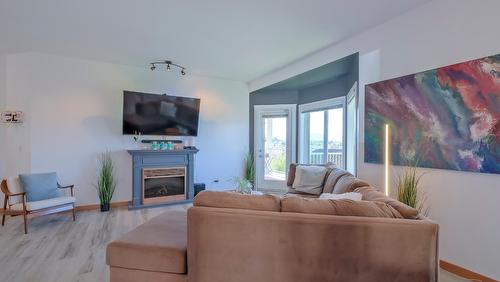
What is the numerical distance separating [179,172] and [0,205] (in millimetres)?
2888

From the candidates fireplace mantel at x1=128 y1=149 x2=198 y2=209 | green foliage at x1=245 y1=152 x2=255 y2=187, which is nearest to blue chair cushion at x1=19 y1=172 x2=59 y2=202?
fireplace mantel at x1=128 y1=149 x2=198 y2=209

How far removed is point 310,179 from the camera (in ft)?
13.2

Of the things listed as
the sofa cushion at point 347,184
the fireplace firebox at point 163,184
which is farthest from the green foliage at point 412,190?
the fireplace firebox at point 163,184

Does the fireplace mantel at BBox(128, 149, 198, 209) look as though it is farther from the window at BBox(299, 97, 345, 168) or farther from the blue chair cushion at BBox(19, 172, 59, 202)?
the window at BBox(299, 97, 345, 168)

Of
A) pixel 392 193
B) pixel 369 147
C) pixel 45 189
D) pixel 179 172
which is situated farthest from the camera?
pixel 179 172

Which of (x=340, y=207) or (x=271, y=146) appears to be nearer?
(x=340, y=207)

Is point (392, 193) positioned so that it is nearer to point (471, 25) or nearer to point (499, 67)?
point (499, 67)

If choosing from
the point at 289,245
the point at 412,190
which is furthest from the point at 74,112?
the point at 412,190

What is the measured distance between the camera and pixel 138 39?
3.65 meters

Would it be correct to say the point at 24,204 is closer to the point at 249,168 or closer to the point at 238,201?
the point at 238,201

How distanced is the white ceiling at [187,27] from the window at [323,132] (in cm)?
147

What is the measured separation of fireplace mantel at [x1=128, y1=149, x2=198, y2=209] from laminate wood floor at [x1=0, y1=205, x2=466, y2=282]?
14.7 inches

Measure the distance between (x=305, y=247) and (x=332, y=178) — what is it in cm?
214

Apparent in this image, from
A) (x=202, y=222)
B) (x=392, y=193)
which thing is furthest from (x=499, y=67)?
(x=202, y=222)
